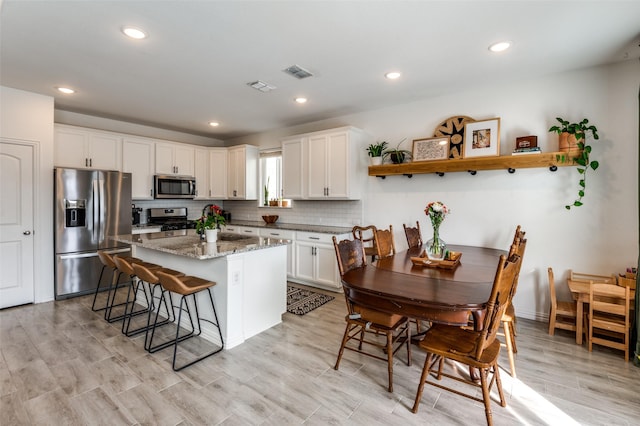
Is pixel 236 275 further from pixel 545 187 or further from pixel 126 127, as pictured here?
pixel 126 127

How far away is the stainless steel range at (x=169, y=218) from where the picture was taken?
17.5ft

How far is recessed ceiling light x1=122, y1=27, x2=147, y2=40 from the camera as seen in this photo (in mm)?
2413

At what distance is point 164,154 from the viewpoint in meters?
5.43

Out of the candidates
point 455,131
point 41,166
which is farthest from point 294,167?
point 41,166

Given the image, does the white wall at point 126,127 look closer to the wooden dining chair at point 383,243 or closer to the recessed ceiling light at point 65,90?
the recessed ceiling light at point 65,90

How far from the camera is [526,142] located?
3295mm

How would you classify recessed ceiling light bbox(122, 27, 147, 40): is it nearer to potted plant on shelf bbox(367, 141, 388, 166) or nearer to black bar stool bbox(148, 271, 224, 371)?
black bar stool bbox(148, 271, 224, 371)

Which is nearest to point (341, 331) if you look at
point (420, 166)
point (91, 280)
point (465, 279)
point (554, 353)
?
point (465, 279)

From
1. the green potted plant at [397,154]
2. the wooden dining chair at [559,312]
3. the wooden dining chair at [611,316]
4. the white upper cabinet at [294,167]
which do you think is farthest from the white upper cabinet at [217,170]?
the wooden dining chair at [611,316]

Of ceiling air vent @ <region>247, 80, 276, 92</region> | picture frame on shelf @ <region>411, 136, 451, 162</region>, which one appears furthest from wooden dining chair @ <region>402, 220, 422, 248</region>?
ceiling air vent @ <region>247, 80, 276, 92</region>

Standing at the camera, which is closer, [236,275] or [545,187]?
[236,275]

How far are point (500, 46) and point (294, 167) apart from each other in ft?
10.7

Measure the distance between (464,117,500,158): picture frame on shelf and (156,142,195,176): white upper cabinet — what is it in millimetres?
4732

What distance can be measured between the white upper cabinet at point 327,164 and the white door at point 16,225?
3.47 meters
